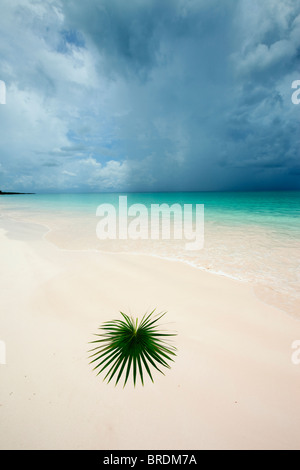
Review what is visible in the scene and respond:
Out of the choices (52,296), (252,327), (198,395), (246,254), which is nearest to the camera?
(198,395)

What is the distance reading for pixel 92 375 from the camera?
259 cm

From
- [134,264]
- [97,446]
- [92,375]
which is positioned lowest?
[97,446]

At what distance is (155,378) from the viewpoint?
99.9 inches

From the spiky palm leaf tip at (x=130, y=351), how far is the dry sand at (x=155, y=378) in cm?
16

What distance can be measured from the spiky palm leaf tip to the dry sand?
164 millimetres

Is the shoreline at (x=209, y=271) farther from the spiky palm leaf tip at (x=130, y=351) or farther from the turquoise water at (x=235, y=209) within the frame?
the turquoise water at (x=235, y=209)

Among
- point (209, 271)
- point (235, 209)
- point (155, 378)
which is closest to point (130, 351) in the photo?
point (155, 378)

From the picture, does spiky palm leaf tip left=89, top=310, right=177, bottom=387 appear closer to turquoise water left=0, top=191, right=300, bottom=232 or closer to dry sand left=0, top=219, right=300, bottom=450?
dry sand left=0, top=219, right=300, bottom=450

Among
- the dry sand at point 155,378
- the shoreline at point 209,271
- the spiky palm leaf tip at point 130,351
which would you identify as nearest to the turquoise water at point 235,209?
the shoreline at point 209,271

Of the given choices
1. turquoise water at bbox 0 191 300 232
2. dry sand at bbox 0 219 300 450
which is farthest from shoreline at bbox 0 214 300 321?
turquoise water at bbox 0 191 300 232

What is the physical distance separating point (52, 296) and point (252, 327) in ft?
15.4

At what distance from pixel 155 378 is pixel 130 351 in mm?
511
